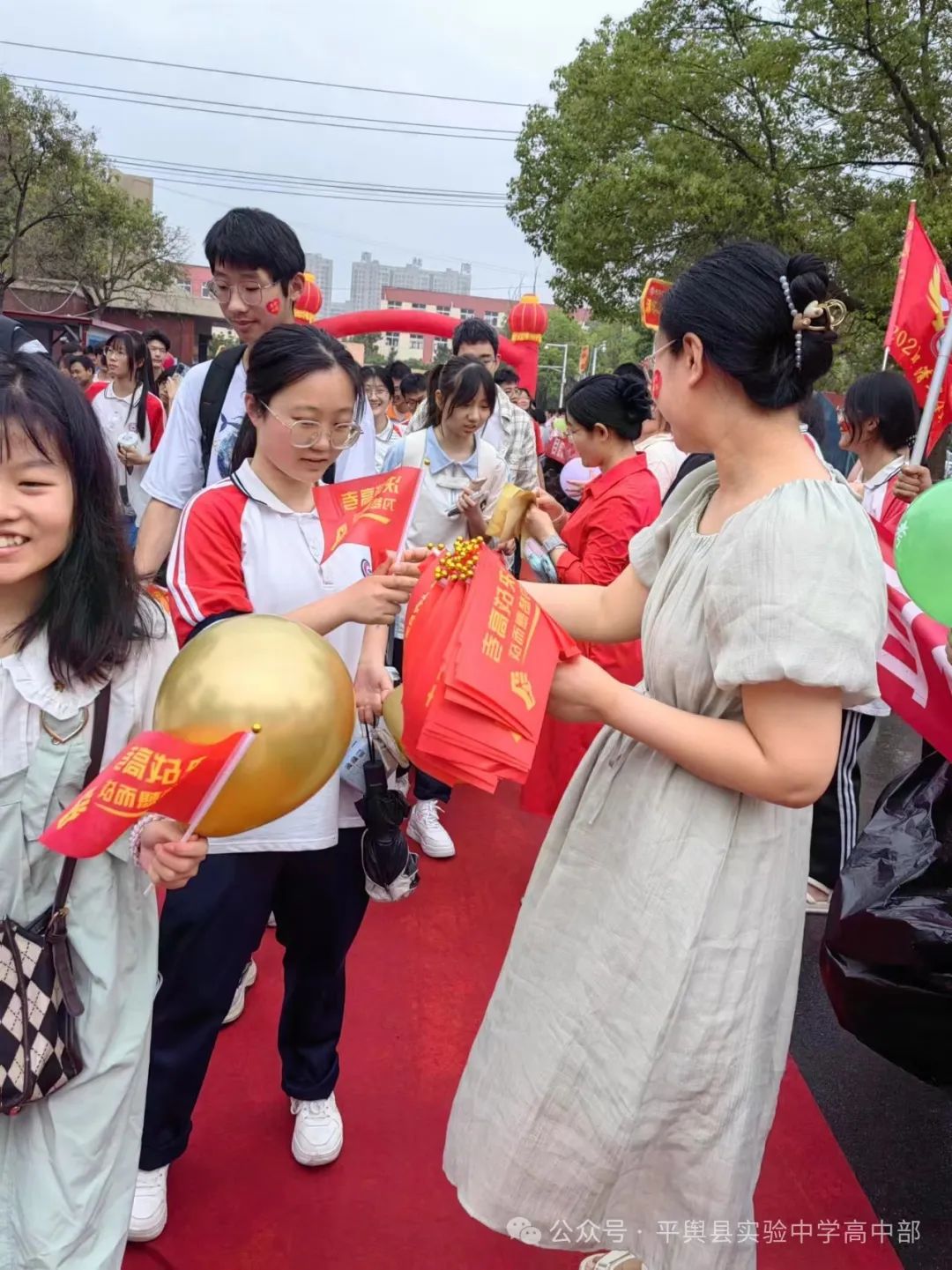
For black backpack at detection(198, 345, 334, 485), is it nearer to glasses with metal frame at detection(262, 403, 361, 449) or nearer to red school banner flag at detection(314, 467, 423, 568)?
glasses with metal frame at detection(262, 403, 361, 449)

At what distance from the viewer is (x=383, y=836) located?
72.5 inches

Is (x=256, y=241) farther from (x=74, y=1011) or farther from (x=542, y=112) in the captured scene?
(x=542, y=112)

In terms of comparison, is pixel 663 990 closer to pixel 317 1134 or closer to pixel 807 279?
pixel 807 279

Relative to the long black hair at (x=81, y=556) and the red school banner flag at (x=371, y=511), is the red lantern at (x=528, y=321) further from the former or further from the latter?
the long black hair at (x=81, y=556)

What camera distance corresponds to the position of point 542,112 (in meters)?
16.1

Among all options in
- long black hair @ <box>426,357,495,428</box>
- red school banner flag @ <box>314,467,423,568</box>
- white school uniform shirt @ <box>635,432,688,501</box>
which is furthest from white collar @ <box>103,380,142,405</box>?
red school banner flag @ <box>314,467,423,568</box>

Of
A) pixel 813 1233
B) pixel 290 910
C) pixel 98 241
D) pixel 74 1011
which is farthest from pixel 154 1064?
pixel 98 241

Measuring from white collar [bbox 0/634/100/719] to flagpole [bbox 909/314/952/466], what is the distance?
269cm

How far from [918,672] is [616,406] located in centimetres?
146

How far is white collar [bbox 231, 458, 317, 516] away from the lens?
71.2 inches

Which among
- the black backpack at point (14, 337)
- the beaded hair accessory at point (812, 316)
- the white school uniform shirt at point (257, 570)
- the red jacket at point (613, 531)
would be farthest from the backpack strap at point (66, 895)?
the red jacket at point (613, 531)

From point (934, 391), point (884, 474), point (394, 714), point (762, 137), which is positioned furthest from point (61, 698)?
point (762, 137)

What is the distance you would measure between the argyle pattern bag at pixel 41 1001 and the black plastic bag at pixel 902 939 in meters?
1.33

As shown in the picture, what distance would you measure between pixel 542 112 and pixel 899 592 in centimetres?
1644
